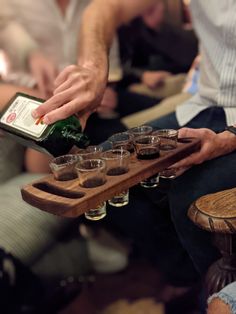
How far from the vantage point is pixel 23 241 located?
3.91ft

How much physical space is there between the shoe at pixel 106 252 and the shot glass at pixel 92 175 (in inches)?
31.3

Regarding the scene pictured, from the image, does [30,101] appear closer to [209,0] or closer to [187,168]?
[187,168]

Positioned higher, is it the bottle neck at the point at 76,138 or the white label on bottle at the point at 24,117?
the white label on bottle at the point at 24,117

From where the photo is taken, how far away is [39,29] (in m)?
1.63

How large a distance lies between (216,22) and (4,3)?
0.78 metres

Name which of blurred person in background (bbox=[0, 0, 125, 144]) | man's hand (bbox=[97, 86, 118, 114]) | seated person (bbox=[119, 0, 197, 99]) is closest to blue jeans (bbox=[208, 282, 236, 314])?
man's hand (bbox=[97, 86, 118, 114])

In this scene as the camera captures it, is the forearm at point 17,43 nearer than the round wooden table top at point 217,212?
No

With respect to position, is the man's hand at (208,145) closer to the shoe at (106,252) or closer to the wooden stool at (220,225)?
the wooden stool at (220,225)

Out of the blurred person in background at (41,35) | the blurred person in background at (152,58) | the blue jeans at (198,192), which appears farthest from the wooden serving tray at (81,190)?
the blurred person in background at (152,58)

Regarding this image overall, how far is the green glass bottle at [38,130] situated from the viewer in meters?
0.82

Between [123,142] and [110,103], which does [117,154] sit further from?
[110,103]

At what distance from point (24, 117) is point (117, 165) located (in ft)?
0.61

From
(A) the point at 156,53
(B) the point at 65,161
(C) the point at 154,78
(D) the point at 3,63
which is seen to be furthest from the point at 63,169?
(A) the point at 156,53

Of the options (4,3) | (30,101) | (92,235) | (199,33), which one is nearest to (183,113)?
(199,33)
